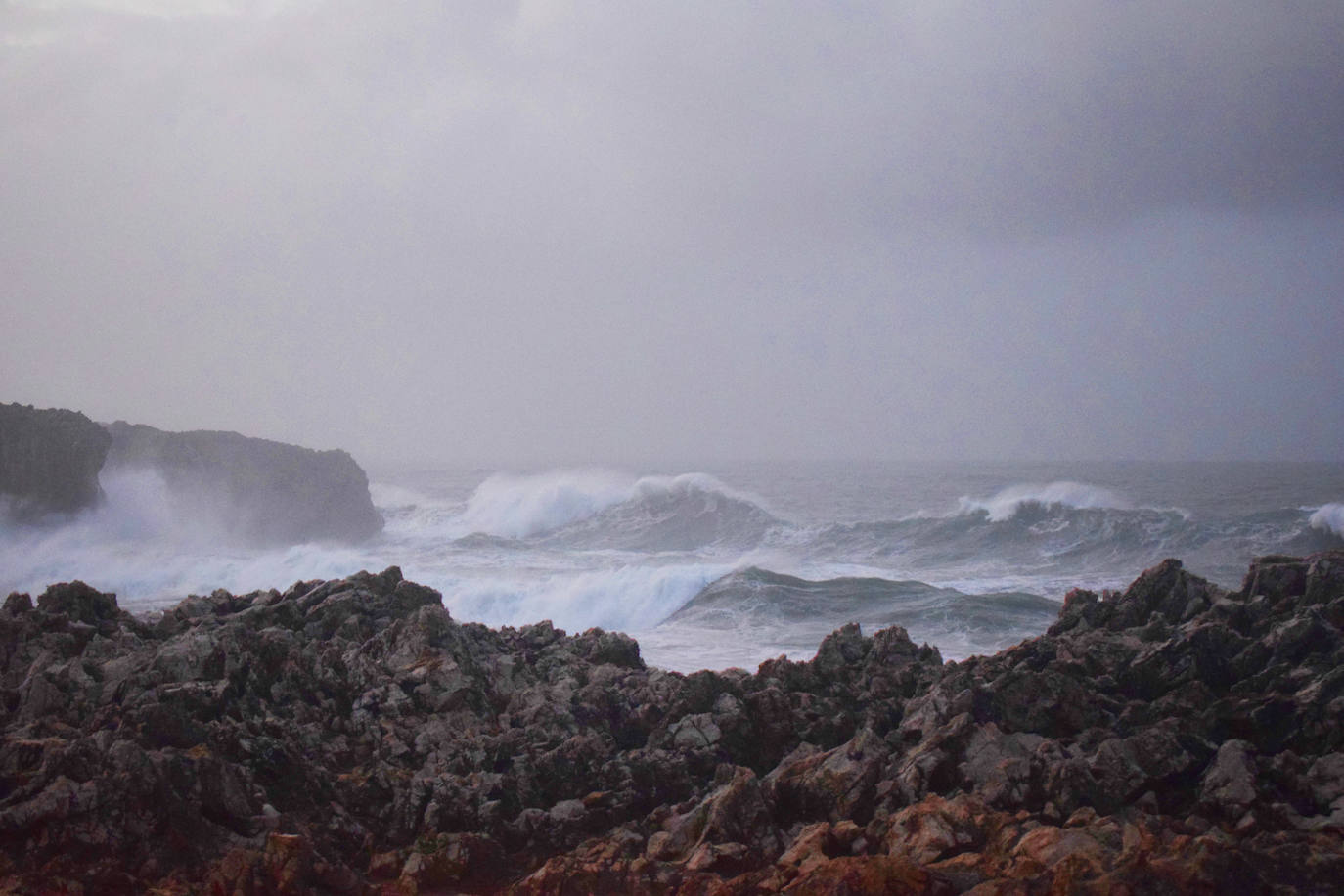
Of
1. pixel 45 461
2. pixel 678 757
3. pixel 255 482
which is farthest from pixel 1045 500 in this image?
pixel 45 461

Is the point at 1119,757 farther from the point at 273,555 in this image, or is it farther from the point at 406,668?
the point at 273,555

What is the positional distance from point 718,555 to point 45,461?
82.0 feet

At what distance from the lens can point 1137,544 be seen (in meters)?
32.6

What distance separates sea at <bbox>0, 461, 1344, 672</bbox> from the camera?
20.2 m

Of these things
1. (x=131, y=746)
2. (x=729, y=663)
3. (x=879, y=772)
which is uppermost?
(x=131, y=746)

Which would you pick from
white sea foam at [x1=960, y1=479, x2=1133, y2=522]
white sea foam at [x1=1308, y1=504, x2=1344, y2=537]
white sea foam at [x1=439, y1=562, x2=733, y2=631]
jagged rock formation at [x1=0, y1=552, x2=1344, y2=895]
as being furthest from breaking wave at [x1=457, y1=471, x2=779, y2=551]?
jagged rock formation at [x1=0, y1=552, x2=1344, y2=895]

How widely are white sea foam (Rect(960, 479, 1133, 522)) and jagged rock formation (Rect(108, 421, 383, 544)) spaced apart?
32.2 meters

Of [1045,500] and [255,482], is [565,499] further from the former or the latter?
[1045,500]

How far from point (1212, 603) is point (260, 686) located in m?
9.87

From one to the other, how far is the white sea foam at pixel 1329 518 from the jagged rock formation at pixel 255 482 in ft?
149

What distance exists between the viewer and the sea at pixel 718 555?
20.2 m

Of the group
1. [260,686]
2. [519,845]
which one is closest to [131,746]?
[260,686]

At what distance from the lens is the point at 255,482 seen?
147ft

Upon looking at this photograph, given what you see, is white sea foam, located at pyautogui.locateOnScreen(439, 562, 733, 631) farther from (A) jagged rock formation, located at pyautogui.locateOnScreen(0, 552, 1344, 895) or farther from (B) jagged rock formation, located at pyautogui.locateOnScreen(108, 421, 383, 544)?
(B) jagged rock formation, located at pyautogui.locateOnScreen(108, 421, 383, 544)
